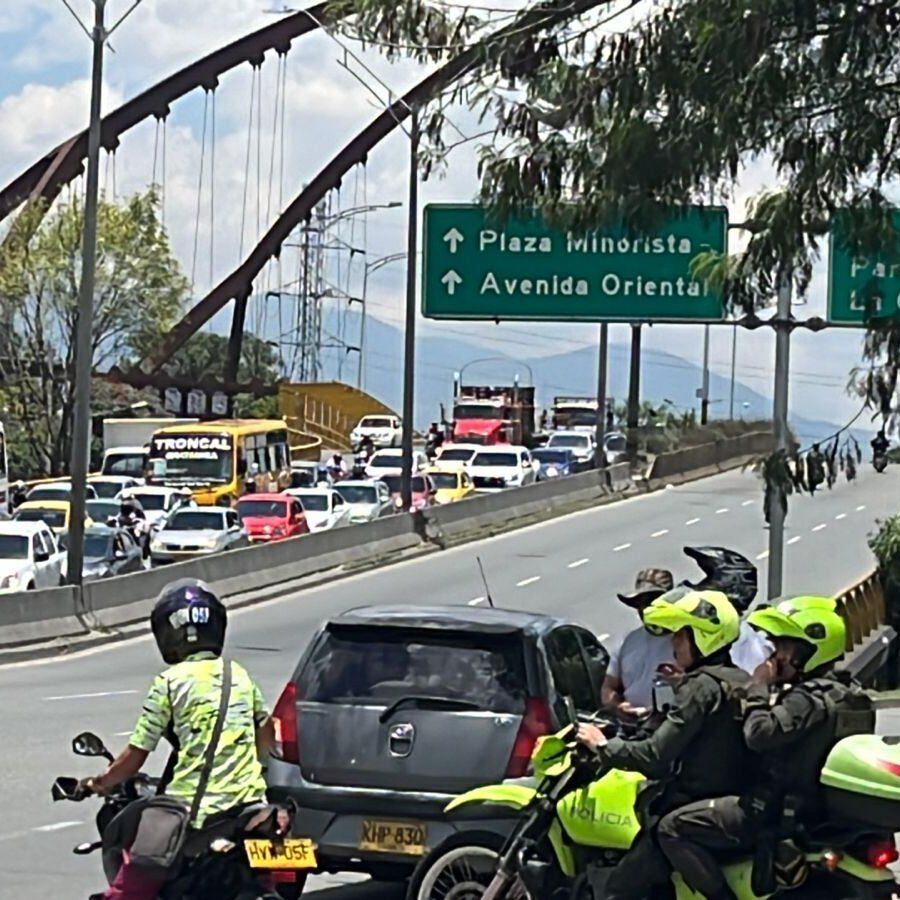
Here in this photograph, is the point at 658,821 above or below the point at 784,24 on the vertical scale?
below

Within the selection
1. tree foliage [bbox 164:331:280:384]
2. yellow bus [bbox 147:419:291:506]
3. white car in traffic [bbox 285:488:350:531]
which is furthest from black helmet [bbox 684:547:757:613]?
tree foliage [bbox 164:331:280:384]

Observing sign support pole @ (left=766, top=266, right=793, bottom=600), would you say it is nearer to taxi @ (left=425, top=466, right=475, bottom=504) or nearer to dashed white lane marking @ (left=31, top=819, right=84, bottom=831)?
dashed white lane marking @ (left=31, top=819, right=84, bottom=831)

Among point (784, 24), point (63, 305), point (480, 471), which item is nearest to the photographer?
point (784, 24)

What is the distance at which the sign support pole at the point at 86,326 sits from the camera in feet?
90.8

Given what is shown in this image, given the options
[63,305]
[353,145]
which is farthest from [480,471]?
[353,145]

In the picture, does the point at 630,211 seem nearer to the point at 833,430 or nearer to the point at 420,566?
the point at 833,430

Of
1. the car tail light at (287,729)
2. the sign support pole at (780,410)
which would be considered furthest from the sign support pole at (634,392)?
the car tail light at (287,729)

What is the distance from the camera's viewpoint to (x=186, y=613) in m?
6.96

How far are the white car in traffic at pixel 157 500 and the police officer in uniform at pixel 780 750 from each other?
121ft

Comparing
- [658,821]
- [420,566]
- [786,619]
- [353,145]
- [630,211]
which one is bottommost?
[420,566]

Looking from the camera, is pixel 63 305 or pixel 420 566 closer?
pixel 420 566

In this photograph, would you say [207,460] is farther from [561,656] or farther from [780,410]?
[561,656]

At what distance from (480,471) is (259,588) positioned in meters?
22.1

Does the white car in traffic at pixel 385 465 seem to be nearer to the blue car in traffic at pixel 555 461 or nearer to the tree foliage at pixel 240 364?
the blue car in traffic at pixel 555 461
